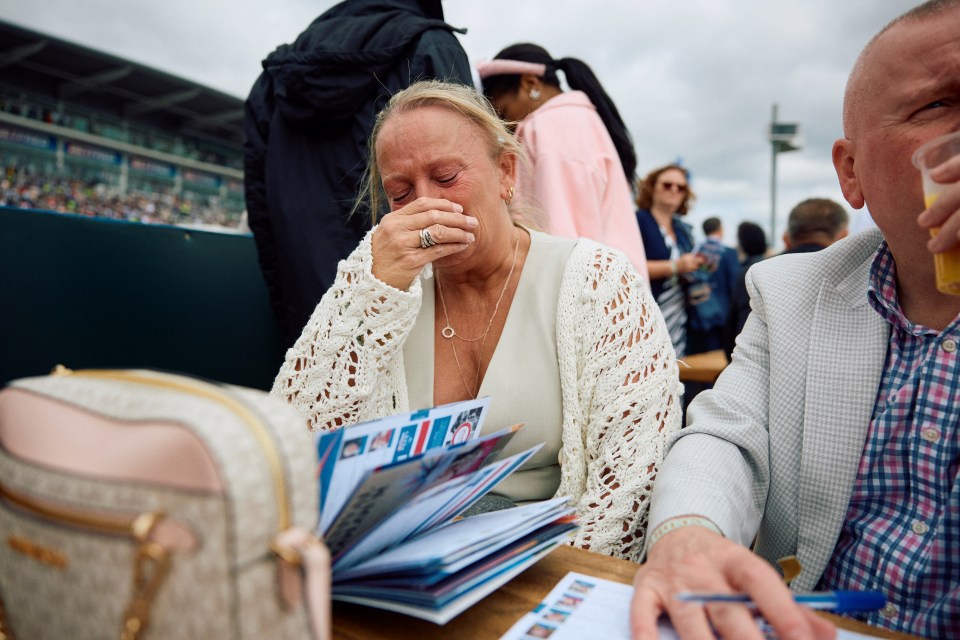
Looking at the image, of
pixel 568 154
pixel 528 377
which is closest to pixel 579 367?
pixel 528 377

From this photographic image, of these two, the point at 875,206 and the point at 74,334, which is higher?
the point at 875,206

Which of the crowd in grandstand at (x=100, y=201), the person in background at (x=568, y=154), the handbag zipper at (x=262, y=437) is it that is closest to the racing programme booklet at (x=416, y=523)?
the handbag zipper at (x=262, y=437)

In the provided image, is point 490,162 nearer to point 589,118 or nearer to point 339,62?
point 339,62

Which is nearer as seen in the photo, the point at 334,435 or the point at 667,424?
the point at 334,435

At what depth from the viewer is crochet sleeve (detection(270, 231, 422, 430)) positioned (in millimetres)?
1351

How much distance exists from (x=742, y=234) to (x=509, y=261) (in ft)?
17.9

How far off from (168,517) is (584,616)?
1.49 feet

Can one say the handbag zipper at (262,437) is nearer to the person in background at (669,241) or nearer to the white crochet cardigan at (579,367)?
the white crochet cardigan at (579,367)

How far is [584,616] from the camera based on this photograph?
0.67 metres

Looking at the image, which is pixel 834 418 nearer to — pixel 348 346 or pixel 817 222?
pixel 348 346

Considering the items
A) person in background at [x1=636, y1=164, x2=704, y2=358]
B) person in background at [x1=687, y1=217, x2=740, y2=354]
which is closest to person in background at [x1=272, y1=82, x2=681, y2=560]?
person in background at [x1=636, y1=164, x2=704, y2=358]

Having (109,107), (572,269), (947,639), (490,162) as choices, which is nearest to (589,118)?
(490,162)

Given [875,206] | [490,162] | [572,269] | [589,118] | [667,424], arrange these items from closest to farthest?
1. [875,206]
2. [667,424]
3. [572,269]
4. [490,162]
5. [589,118]

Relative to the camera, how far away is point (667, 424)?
4.22 feet
